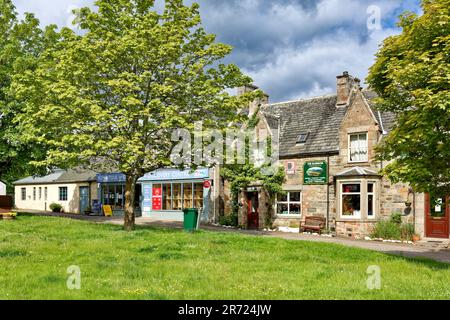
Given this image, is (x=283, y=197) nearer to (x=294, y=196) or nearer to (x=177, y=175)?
(x=294, y=196)

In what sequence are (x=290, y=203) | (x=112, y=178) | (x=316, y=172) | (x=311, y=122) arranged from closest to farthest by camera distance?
(x=316, y=172)
(x=290, y=203)
(x=311, y=122)
(x=112, y=178)

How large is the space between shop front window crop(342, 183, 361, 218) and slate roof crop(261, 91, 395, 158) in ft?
7.72

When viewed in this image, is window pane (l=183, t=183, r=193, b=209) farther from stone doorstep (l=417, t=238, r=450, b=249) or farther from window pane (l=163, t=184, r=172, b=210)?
stone doorstep (l=417, t=238, r=450, b=249)

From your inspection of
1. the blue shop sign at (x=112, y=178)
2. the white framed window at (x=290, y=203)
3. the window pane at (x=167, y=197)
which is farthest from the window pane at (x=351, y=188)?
the blue shop sign at (x=112, y=178)

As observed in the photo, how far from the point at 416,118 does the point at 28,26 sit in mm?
25475

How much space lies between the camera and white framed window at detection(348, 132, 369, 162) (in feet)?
86.7

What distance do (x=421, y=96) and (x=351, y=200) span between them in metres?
14.6

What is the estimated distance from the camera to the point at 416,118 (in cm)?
1259

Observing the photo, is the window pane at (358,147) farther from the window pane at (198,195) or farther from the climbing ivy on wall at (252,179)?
the window pane at (198,195)

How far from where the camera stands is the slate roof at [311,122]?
28.0 meters

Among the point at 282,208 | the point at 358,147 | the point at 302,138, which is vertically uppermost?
the point at 302,138

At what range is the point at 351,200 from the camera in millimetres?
26391

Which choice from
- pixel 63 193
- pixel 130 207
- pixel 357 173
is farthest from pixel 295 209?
pixel 63 193
